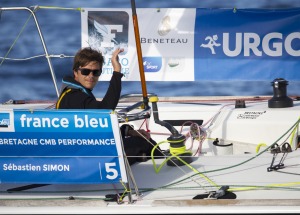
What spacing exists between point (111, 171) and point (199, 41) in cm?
277

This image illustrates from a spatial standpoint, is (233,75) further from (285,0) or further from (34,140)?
(285,0)

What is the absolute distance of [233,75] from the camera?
6059 millimetres

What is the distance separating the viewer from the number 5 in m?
3.44

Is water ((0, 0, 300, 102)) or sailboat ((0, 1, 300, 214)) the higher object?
water ((0, 0, 300, 102))

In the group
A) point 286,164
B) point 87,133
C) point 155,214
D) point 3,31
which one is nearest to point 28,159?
point 87,133

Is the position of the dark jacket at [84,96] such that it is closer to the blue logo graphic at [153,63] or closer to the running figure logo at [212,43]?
the blue logo graphic at [153,63]

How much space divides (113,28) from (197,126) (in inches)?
59.3

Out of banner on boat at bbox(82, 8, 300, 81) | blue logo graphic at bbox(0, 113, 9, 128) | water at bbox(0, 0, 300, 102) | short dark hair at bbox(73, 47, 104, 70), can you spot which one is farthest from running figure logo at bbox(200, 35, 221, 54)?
water at bbox(0, 0, 300, 102)

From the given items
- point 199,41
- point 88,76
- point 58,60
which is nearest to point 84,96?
point 88,76

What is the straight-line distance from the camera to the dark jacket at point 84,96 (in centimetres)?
377

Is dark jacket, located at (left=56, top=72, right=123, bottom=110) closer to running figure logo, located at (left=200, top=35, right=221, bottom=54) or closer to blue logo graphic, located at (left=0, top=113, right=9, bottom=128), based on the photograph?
blue logo graphic, located at (left=0, top=113, right=9, bottom=128)

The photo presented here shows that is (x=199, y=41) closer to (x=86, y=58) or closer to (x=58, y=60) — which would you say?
(x=86, y=58)

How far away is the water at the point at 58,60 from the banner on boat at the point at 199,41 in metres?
4.12

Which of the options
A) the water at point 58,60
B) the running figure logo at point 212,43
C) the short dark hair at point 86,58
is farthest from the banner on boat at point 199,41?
the water at point 58,60
